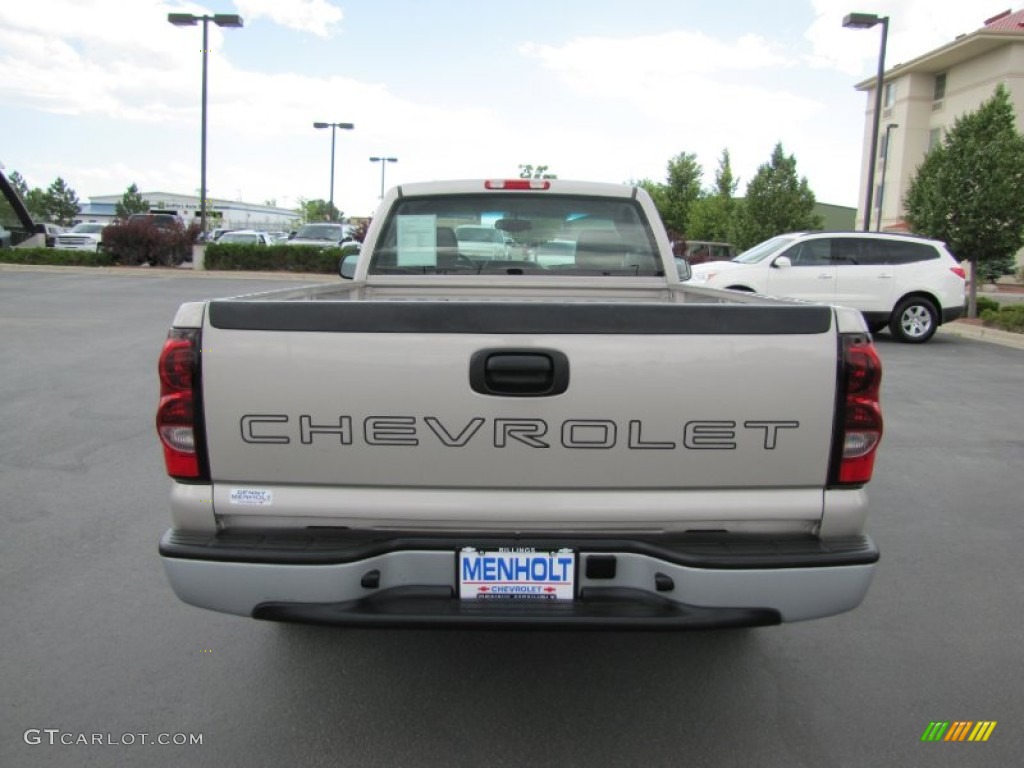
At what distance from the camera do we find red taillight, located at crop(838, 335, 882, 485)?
8.16 feet

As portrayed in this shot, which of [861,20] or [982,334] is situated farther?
[861,20]

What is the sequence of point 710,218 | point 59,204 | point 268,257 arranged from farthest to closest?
point 59,204 < point 710,218 < point 268,257

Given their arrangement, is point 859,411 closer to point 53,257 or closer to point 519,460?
point 519,460

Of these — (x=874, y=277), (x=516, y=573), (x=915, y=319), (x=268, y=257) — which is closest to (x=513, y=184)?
(x=516, y=573)

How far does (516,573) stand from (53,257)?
88.0ft

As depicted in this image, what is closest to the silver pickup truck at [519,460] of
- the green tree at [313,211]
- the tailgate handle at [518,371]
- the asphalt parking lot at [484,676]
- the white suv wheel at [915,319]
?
the tailgate handle at [518,371]

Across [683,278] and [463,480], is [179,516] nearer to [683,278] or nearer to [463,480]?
[463,480]

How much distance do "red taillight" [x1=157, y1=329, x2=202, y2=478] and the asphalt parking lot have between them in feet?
3.25

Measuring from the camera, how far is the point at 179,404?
252 centimetres

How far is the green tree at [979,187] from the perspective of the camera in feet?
51.2

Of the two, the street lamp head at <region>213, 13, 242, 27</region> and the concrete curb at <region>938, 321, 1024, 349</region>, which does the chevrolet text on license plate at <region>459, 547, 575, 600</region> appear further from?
the street lamp head at <region>213, 13, 242, 27</region>

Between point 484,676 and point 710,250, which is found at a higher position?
point 710,250

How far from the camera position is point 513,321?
2.49 metres

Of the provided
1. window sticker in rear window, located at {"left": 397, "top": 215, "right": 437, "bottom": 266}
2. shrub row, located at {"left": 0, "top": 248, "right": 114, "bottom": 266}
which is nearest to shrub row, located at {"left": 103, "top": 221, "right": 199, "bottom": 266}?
shrub row, located at {"left": 0, "top": 248, "right": 114, "bottom": 266}
